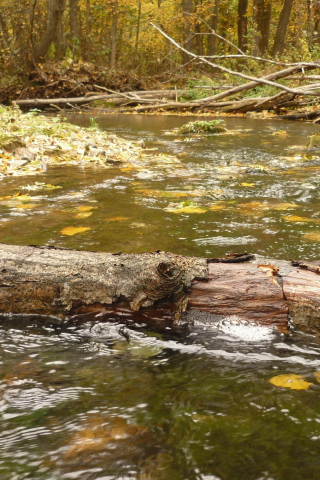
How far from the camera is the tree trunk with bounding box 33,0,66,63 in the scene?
17.9 m

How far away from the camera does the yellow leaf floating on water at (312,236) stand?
122 inches

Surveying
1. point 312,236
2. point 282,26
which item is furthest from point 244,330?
point 282,26

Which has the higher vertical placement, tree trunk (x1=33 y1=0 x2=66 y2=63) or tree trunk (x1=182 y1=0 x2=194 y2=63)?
tree trunk (x1=182 y1=0 x2=194 y2=63)

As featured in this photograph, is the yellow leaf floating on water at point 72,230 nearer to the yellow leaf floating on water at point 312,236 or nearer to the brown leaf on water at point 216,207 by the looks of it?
the brown leaf on water at point 216,207

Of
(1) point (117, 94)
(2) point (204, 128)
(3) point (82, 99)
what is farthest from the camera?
(3) point (82, 99)

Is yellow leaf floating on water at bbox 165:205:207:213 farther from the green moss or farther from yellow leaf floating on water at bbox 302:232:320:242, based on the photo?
the green moss

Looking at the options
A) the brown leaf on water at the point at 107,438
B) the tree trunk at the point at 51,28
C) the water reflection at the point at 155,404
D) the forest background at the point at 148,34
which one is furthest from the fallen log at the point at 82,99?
the brown leaf on water at the point at 107,438

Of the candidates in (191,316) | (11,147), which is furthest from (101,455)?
(11,147)

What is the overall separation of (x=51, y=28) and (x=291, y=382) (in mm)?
19782

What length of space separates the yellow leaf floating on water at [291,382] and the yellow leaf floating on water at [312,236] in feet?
5.43

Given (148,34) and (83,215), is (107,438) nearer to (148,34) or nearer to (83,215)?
(83,215)

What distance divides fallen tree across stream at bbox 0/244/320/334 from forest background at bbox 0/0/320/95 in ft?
19.4

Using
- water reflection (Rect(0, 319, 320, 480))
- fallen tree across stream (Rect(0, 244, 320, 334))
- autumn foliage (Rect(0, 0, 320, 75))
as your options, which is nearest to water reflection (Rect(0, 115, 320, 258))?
Answer: fallen tree across stream (Rect(0, 244, 320, 334))

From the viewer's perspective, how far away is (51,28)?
1836 centimetres
